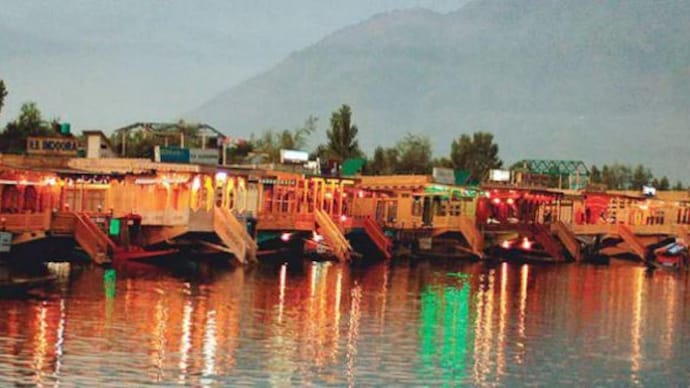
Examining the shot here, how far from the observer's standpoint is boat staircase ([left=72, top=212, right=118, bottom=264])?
185 feet

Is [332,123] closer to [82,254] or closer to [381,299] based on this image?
[82,254]

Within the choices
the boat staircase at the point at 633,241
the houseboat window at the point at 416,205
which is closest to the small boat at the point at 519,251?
the houseboat window at the point at 416,205

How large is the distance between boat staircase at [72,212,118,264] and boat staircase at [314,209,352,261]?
698 inches

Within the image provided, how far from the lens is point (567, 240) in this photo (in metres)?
93.2

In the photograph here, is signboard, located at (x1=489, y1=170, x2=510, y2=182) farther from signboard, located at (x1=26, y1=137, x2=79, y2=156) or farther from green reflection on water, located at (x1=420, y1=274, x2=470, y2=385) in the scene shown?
green reflection on water, located at (x1=420, y1=274, x2=470, y2=385)

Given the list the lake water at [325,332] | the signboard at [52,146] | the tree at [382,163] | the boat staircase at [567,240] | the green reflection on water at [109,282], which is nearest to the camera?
the lake water at [325,332]

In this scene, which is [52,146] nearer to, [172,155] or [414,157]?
[172,155]

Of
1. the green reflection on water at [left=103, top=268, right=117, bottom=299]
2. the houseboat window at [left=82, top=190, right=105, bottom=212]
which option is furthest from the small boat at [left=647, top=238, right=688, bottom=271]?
→ the green reflection on water at [left=103, top=268, right=117, bottom=299]

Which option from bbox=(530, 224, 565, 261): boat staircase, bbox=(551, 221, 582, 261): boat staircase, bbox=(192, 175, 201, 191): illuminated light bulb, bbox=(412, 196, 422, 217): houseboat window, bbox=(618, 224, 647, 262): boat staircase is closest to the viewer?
bbox=(192, 175, 201, 191): illuminated light bulb

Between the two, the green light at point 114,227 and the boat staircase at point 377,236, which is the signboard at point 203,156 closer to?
the green light at point 114,227

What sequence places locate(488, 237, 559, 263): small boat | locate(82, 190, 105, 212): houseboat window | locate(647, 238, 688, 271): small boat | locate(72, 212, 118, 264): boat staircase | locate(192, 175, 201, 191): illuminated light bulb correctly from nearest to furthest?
locate(72, 212, 118, 264): boat staircase, locate(192, 175, 201, 191): illuminated light bulb, locate(82, 190, 105, 212): houseboat window, locate(488, 237, 559, 263): small boat, locate(647, 238, 688, 271): small boat

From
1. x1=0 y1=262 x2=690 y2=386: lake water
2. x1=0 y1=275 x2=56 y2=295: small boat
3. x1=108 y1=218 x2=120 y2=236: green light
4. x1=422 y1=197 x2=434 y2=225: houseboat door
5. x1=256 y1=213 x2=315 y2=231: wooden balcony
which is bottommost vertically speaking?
x1=0 y1=262 x2=690 y2=386: lake water

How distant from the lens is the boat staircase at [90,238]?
56.5 meters

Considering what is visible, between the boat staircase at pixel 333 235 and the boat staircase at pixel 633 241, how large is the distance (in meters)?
31.3
